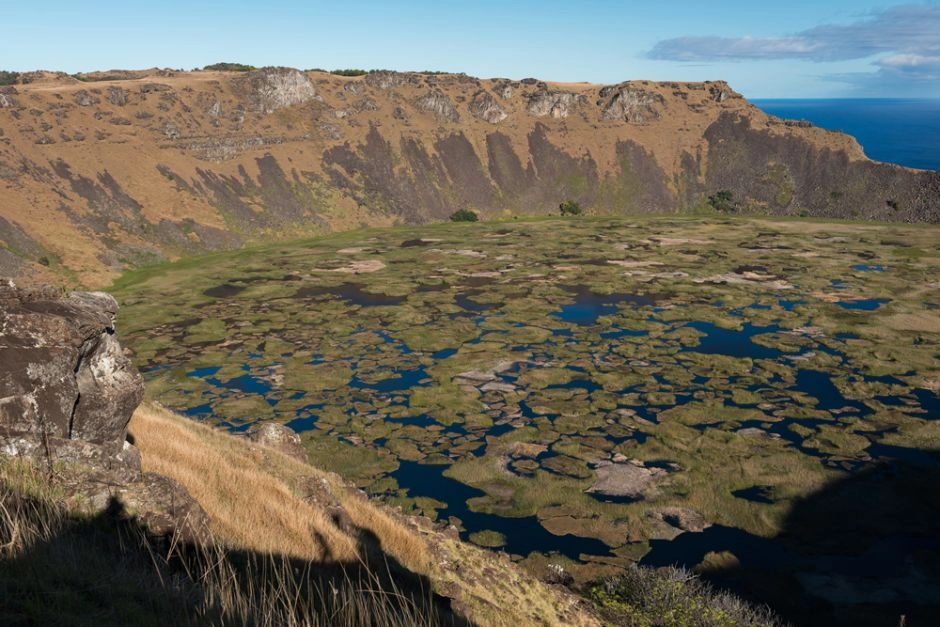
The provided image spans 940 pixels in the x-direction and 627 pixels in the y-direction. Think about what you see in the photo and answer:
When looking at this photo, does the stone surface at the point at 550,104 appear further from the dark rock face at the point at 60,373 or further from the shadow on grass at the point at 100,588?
the shadow on grass at the point at 100,588

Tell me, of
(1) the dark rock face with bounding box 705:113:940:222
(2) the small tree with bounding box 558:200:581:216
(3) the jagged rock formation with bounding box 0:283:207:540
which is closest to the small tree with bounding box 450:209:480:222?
(2) the small tree with bounding box 558:200:581:216

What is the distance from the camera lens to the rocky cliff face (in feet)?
331

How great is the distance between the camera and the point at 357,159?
141375 millimetres

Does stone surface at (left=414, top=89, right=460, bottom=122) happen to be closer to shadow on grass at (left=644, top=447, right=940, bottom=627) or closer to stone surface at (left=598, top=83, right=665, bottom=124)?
stone surface at (left=598, top=83, right=665, bottom=124)

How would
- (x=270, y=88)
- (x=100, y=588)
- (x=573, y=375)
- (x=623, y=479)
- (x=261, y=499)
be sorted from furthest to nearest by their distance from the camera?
(x=270, y=88)
(x=573, y=375)
(x=623, y=479)
(x=261, y=499)
(x=100, y=588)

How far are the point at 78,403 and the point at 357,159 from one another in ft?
440

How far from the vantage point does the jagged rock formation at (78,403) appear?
33.6 feet

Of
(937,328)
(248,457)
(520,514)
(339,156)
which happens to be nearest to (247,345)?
(520,514)

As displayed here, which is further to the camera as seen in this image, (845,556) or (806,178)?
(806,178)

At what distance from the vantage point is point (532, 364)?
164 feet

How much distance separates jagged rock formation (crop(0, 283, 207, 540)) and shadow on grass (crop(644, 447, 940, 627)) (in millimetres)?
21168

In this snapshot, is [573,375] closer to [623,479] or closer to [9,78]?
Result: [623,479]

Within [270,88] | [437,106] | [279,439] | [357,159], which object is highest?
[270,88]

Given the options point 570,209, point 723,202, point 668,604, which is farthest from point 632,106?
point 668,604
